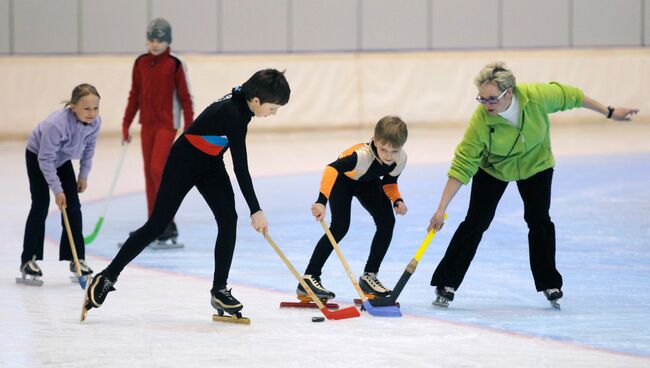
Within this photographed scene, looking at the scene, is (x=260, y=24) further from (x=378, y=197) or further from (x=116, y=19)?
(x=378, y=197)

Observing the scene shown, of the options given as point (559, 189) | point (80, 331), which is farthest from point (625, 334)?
point (559, 189)

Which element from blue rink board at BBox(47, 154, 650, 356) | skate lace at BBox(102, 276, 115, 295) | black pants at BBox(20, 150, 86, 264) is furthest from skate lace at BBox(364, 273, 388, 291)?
black pants at BBox(20, 150, 86, 264)

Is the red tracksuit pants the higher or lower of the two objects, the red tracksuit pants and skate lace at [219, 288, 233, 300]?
the higher

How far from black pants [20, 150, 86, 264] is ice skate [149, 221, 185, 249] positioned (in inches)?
49.4

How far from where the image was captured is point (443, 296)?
596cm

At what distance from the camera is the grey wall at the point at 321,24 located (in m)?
15.1

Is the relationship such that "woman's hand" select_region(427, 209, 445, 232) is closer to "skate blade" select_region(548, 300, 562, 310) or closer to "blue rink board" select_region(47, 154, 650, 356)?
"blue rink board" select_region(47, 154, 650, 356)

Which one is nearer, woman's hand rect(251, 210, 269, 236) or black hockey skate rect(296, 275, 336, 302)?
woman's hand rect(251, 210, 269, 236)

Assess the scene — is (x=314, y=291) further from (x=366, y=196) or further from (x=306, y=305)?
(x=366, y=196)

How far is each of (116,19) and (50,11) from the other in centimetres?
81

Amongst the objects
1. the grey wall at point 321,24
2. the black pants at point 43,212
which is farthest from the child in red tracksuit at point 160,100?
the grey wall at point 321,24

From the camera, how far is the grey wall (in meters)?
15.1

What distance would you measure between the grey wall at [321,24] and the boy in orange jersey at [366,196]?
968cm

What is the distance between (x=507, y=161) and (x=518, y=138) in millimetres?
136
